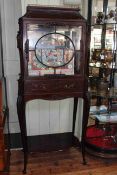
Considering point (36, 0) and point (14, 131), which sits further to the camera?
point (14, 131)

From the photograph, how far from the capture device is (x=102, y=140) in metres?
2.79

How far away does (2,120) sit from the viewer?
2064 mm

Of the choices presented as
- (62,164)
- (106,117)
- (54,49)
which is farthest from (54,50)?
(62,164)

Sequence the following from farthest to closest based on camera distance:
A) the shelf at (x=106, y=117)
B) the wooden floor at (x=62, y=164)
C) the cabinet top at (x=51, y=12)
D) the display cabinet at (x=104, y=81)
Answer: the shelf at (x=106, y=117) → the display cabinet at (x=104, y=81) → the wooden floor at (x=62, y=164) → the cabinet top at (x=51, y=12)

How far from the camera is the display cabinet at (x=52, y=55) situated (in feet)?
6.81

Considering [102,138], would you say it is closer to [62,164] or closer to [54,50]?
[62,164]

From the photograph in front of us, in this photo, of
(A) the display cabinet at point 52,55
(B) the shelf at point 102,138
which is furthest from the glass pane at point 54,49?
(B) the shelf at point 102,138

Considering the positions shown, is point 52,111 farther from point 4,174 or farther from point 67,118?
point 4,174

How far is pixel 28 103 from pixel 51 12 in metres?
1.09

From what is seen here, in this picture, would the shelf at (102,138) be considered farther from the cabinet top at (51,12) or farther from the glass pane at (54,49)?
the cabinet top at (51,12)

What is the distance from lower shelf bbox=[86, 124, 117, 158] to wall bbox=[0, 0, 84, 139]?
0.32 meters

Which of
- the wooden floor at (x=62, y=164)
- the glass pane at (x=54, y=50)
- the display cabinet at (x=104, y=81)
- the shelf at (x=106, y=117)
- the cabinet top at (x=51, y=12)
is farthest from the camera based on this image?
the shelf at (x=106, y=117)

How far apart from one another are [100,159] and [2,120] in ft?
4.18

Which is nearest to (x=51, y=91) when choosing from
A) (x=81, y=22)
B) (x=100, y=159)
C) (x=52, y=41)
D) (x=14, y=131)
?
(x=52, y=41)
